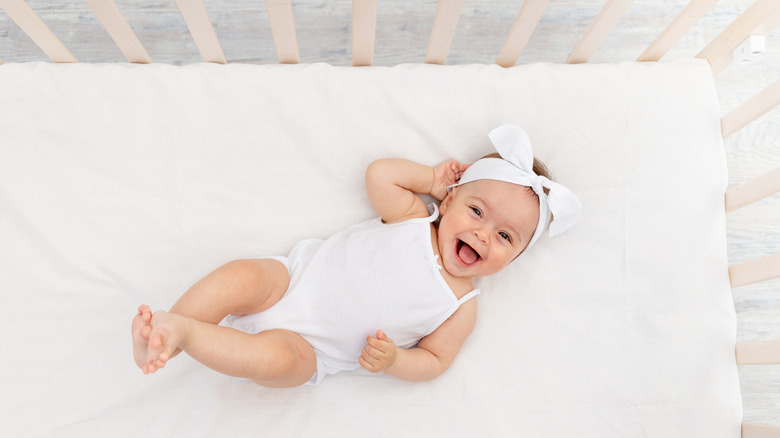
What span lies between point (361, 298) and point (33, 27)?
0.87 meters

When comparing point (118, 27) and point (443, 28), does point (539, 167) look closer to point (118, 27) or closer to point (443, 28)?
point (443, 28)

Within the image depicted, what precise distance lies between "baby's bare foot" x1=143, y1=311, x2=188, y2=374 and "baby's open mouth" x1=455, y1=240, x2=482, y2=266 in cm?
54

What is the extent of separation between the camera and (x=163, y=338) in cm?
85

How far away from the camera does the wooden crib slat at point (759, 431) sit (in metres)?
1.12

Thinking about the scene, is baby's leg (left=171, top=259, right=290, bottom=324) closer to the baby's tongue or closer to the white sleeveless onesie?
the white sleeveless onesie

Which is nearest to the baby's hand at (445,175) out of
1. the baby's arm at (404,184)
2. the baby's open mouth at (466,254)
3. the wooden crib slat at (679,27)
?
the baby's arm at (404,184)

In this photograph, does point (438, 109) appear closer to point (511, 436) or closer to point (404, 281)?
point (404, 281)

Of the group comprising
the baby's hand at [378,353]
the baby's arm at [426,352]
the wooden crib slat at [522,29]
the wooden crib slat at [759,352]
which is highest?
the wooden crib slat at [522,29]

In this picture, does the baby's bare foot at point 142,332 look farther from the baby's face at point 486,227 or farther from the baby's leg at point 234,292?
the baby's face at point 486,227

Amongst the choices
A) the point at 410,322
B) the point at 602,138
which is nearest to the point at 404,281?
the point at 410,322

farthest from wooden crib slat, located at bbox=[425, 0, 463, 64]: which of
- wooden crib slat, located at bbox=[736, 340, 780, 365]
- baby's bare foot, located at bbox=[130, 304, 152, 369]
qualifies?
wooden crib slat, located at bbox=[736, 340, 780, 365]

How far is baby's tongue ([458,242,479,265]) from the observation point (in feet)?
3.76

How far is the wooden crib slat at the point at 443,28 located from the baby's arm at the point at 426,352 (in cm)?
56

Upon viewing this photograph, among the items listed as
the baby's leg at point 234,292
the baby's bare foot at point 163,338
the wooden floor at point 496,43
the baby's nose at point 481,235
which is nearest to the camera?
the baby's bare foot at point 163,338
